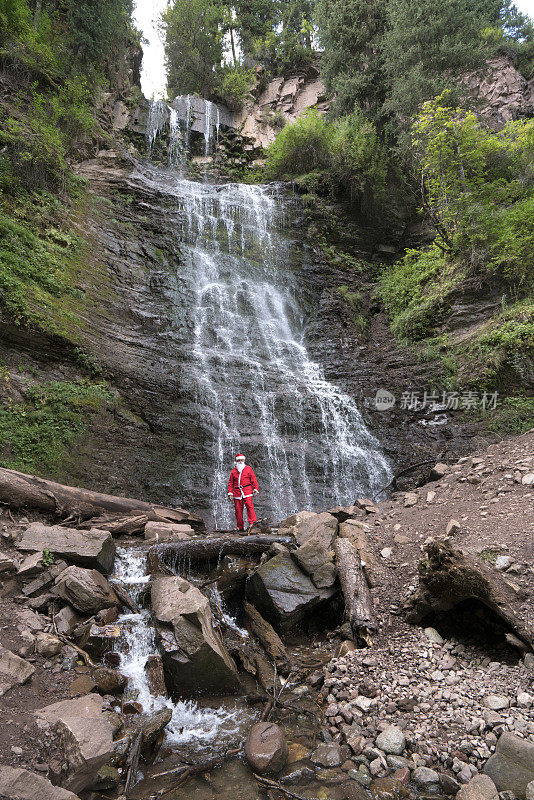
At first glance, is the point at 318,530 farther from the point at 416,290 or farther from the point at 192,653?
the point at 416,290

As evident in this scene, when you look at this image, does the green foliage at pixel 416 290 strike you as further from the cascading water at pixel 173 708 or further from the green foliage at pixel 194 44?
the green foliage at pixel 194 44

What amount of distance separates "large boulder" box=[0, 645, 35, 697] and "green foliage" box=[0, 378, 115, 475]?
4.87m

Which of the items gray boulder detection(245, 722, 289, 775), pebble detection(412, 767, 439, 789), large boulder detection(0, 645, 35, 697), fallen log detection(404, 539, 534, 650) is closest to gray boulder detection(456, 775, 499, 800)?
pebble detection(412, 767, 439, 789)

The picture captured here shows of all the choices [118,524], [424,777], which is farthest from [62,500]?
[424,777]

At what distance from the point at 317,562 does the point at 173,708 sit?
2.42 m

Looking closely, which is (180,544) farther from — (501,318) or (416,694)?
(501,318)

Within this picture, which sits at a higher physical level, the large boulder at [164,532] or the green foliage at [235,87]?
the green foliage at [235,87]

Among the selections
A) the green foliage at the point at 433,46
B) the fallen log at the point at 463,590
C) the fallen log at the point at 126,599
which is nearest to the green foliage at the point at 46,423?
the fallen log at the point at 126,599

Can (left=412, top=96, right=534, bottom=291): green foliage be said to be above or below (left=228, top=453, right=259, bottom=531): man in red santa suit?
above

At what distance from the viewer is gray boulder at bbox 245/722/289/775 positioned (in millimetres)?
3051

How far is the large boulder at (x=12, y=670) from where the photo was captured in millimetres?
3188

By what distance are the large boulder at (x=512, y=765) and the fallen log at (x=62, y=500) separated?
19.4 ft

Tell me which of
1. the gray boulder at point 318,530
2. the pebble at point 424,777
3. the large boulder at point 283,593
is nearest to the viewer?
the pebble at point 424,777

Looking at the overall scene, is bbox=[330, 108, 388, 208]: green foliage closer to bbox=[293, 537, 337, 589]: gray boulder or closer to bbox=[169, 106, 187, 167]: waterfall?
bbox=[169, 106, 187, 167]: waterfall
